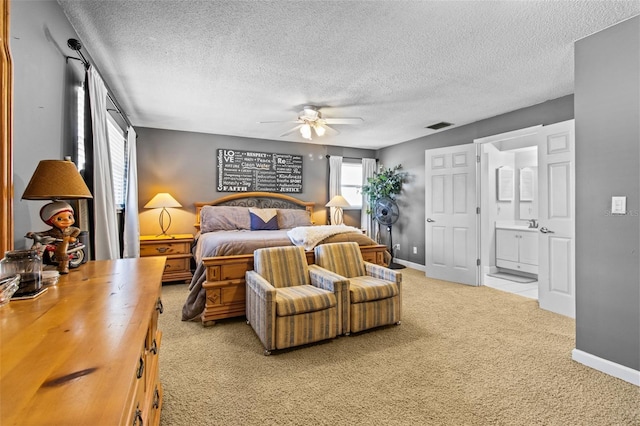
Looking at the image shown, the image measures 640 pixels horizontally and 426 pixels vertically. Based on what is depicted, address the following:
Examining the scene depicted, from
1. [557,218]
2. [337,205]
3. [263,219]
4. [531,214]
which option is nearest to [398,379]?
[557,218]

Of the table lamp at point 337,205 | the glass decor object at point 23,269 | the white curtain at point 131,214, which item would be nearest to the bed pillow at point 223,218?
the white curtain at point 131,214

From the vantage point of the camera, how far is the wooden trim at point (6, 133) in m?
1.19

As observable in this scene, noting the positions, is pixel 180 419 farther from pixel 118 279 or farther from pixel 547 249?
pixel 547 249

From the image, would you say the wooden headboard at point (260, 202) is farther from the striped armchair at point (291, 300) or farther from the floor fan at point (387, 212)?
the striped armchair at point (291, 300)

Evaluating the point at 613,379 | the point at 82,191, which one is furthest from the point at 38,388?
the point at 613,379

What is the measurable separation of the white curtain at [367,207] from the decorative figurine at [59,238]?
5253mm

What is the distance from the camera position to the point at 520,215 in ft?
18.5

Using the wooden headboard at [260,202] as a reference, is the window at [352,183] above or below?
above

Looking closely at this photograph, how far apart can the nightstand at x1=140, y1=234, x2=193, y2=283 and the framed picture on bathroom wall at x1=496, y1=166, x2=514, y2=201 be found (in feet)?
17.3

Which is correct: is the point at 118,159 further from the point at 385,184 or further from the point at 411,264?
the point at 411,264

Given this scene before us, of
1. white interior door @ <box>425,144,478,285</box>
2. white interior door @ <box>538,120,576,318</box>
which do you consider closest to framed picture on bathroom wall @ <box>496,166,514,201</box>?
white interior door @ <box>425,144,478,285</box>

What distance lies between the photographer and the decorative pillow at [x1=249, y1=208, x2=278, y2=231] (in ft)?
15.7

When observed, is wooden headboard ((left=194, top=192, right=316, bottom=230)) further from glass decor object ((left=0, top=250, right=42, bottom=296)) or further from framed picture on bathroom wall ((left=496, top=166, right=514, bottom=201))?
glass decor object ((left=0, top=250, right=42, bottom=296))

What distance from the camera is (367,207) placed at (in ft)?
21.0
